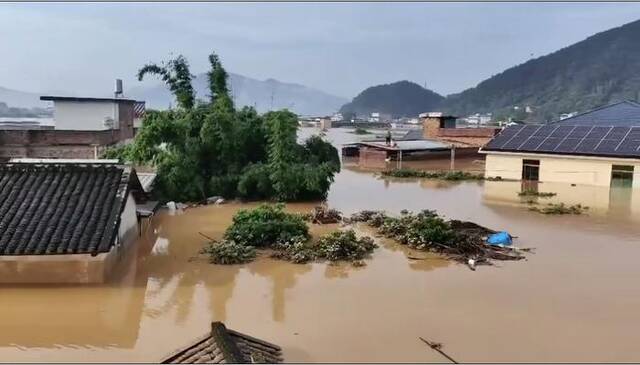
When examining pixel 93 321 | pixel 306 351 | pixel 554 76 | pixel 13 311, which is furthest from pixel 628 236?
pixel 554 76

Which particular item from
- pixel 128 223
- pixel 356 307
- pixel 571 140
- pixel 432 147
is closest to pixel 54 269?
pixel 128 223

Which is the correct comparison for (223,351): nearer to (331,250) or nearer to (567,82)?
(331,250)

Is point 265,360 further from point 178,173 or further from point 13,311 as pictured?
point 178,173

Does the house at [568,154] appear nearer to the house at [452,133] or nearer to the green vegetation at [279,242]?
the house at [452,133]

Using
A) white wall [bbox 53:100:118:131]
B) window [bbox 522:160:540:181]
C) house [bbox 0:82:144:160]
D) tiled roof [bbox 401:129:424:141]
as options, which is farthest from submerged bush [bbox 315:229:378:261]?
tiled roof [bbox 401:129:424:141]

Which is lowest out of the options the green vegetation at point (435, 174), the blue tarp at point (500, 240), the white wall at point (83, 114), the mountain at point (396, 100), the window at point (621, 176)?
the blue tarp at point (500, 240)

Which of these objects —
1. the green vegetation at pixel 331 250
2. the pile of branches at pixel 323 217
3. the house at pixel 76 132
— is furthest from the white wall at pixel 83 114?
the green vegetation at pixel 331 250
